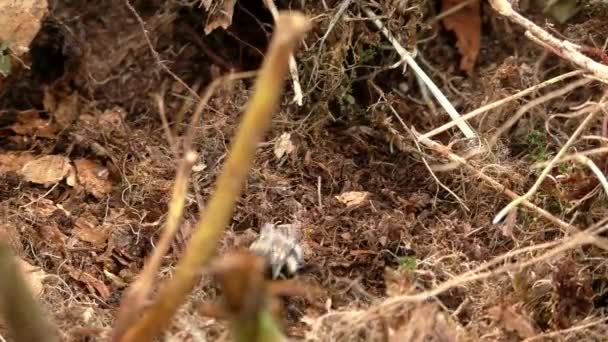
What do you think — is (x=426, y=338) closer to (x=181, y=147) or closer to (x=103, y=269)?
(x=103, y=269)

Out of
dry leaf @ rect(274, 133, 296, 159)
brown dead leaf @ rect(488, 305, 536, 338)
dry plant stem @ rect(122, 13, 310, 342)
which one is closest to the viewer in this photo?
dry plant stem @ rect(122, 13, 310, 342)

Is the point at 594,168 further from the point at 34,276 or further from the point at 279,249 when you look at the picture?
the point at 34,276

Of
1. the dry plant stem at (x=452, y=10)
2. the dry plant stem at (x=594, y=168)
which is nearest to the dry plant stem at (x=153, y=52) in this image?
the dry plant stem at (x=452, y=10)

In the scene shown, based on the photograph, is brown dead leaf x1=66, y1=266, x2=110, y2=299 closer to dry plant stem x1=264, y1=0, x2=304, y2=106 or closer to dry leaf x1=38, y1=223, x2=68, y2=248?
dry leaf x1=38, y1=223, x2=68, y2=248

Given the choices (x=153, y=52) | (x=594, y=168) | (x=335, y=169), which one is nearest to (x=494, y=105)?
(x=594, y=168)

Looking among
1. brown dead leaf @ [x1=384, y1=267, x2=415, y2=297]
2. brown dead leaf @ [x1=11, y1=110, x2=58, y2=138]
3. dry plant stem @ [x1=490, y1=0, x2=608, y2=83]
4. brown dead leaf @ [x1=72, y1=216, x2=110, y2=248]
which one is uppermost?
dry plant stem @ [x1=490, y1=0, x2=608, y2=83]

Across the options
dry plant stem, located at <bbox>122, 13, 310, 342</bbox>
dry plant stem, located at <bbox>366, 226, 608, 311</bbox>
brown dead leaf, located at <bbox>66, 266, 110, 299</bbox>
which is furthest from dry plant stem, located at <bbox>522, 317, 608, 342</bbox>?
brown dead leaf, located at <bbox>66, 266, 110, 299</bbox>
